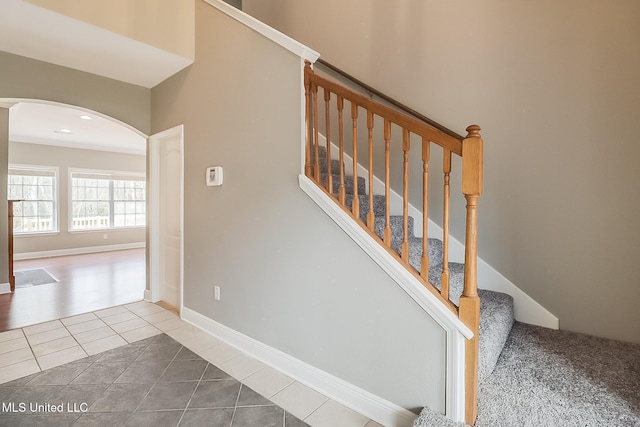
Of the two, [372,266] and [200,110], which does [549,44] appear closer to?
[372,266]

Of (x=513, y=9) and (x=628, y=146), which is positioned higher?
(x=513, y=9)

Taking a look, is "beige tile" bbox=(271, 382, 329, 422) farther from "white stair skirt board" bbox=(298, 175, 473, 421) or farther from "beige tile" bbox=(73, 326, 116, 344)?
"beige tile" bbox=(73, 326, 116, 344)

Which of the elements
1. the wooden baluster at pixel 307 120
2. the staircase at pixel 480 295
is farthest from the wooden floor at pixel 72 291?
the staircase at pixel 480 295

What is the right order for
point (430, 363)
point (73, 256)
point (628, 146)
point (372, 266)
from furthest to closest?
1. point (73, 256)
2. point (628, 146)
3. point (372, 266)
4. point (430, 363)

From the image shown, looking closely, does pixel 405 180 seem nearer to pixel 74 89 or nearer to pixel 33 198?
pixel 74 89

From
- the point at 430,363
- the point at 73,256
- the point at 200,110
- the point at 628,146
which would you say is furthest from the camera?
the point at 73,256

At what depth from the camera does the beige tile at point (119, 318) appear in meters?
3.17

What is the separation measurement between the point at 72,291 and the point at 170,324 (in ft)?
7.47

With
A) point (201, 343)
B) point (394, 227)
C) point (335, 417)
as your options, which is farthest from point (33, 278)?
point (394, 227)

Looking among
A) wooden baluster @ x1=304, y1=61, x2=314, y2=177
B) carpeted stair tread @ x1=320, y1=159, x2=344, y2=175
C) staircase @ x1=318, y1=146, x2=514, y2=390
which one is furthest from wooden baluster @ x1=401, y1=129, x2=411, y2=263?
carpeted stair tread @ x1=320, y1=159, x2=344, y2=175

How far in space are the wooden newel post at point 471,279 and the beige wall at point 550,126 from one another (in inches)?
43.4

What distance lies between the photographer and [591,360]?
1.73 m

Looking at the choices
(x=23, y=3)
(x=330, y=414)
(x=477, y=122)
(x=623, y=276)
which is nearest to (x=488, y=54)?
(x=477, y=122)

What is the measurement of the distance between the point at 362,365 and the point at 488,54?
7.91 feet
